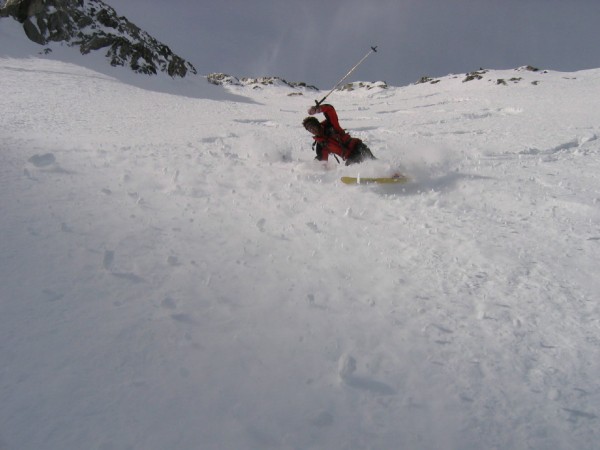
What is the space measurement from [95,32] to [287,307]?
30.2 metres

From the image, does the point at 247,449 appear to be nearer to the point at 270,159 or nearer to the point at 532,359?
the point at 532,359

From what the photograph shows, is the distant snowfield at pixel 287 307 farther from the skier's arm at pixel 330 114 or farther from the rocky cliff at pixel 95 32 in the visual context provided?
the rocky cliff at pixel 95 32

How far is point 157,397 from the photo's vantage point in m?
2.14

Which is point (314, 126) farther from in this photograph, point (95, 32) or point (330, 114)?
point (95, 32)

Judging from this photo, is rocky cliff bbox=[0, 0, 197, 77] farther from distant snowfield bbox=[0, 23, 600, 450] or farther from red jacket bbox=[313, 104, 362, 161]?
red jacket bbox=[313, 104, 362, 161]

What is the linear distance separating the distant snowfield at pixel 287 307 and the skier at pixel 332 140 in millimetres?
1262

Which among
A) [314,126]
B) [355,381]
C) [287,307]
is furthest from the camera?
[314,126]

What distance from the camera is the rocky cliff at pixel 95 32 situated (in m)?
21.6

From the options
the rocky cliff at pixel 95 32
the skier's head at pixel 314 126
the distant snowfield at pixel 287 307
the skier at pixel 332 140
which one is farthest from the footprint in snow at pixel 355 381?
the rocky cliff at pixel 95 32

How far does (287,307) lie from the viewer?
10.0ft

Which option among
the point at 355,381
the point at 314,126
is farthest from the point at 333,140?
the point at 355,381

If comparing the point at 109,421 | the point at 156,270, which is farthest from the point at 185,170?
the point at 109,421

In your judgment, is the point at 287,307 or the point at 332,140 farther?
the point at 332,140

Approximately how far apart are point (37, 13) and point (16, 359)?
1117 inches
